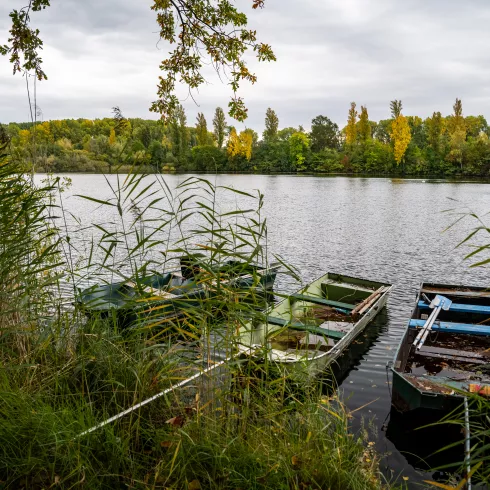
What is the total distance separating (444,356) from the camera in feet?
27.8

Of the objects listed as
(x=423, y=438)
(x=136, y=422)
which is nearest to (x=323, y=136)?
(x=423, y=438)

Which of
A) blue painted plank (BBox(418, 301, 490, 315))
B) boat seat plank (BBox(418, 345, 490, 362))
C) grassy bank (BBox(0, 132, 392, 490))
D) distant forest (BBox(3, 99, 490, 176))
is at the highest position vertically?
distant forest (BBox(3, 99, 490, 176))

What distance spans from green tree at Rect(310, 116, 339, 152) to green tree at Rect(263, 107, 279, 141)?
940cm

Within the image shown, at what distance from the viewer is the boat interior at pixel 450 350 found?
23.1 ft

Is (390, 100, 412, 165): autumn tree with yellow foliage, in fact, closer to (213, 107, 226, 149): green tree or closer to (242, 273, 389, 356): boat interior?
(213, 107, 226, 149): green tree

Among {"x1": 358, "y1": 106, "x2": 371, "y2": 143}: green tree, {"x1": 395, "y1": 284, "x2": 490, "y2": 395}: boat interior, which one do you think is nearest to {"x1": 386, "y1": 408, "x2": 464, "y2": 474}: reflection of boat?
{"x1": 395, "y1": 284, "x2": 490, "y2": 395}: boat interior

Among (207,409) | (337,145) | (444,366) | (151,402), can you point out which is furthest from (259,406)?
(337,145)

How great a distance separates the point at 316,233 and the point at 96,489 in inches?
934

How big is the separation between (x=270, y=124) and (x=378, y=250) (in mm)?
91215

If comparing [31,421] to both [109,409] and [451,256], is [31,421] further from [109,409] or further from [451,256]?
[451,256]

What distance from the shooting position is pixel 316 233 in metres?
25.8

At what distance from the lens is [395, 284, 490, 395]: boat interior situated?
7.04 meters

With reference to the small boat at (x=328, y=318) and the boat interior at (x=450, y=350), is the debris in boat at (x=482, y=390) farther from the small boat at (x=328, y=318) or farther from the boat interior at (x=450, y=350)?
the small boat at (x=328, y=318)

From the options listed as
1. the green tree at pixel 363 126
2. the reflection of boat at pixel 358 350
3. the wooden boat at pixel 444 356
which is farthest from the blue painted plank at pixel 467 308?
the green tree at pixel 363 126
